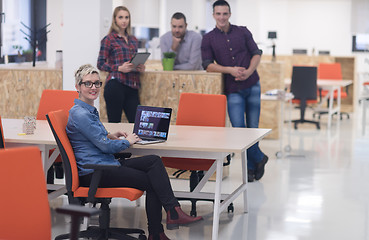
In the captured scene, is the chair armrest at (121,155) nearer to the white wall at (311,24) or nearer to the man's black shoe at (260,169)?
the man's black shoe at (260,169)

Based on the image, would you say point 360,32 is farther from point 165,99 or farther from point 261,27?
point 165,99

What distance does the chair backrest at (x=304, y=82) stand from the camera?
1029 centimetres

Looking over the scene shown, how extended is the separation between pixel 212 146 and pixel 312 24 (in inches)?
617

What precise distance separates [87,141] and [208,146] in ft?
2.47

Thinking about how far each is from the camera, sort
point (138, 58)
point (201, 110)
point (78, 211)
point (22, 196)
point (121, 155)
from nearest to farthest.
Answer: point (78, 211)
point (22, 196)
point (121, 155)
point (201, 110)
point (138, 58)

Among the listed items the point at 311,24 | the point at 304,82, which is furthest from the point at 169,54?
the point at 311,24

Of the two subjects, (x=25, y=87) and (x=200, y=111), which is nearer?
(x=200, y=111)

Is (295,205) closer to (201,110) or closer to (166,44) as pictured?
(201,110)

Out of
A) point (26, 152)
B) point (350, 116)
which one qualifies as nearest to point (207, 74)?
point (26, 152)

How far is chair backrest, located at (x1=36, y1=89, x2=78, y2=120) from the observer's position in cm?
536

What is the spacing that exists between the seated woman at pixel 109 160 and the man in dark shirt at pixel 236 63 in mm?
2157

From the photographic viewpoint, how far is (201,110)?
17.4 ft

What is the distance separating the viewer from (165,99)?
6508 millimetres

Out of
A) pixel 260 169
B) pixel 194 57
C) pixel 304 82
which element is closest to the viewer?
pixel 260 169
